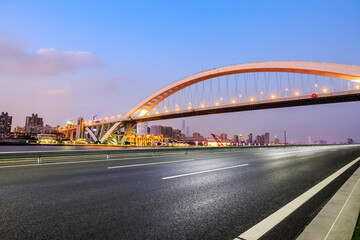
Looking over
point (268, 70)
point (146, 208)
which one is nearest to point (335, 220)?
point (146, 208)

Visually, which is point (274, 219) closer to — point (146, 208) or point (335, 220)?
point (335, 220)

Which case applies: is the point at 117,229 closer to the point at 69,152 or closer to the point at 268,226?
the point at 268,226

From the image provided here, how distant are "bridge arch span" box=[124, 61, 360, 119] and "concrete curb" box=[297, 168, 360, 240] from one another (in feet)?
166

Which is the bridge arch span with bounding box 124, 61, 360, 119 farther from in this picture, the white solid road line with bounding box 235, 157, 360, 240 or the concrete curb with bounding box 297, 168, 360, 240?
the white solid road line with bounding box 235, 157, 360, 240

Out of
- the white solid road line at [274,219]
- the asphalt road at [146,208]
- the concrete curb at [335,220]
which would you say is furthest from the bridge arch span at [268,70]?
the white solid road line at [274,219]

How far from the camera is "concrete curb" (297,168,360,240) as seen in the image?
252cm

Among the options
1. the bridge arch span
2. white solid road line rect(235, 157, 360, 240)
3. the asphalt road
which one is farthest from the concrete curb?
the bridge arch span

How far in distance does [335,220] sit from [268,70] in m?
57.5

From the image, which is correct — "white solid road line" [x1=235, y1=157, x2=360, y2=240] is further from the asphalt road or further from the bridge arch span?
the bridge arch span

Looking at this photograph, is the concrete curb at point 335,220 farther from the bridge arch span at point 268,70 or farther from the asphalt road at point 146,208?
the bridge arch span at point 268,70

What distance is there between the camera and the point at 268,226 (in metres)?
2.80

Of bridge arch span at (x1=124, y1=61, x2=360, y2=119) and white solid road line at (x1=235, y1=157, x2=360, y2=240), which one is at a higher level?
bridge arch span at (x1=124, y1=61, x2=360, y2=119)

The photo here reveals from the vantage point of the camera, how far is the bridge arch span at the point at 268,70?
44031 millimetres

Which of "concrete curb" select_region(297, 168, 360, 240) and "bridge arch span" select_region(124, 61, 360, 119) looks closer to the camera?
"concrete curb" select_region(297, 168, 360, 240)
